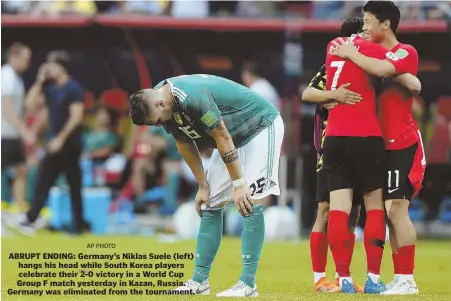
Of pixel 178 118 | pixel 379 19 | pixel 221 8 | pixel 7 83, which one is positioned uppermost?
pixel 221 8

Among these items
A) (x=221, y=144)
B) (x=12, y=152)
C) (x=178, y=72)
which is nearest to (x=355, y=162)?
(x=221, y=144)

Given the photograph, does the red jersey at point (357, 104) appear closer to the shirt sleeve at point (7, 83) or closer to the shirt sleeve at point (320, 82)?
the shirt sleeve at point (320, 82)

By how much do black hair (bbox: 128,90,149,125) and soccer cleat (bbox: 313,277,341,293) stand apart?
2.10 meters

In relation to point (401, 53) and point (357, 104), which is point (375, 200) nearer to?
point (357, 104)

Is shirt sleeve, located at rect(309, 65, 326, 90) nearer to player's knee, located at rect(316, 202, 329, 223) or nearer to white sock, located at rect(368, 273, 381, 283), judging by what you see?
player's knee, located at rect(316, 202, 329, 223)

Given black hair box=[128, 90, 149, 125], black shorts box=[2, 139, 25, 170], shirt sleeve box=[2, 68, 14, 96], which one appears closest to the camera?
black hair box=[128, 90, 149, 125]

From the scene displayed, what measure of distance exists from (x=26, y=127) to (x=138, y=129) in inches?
72.4

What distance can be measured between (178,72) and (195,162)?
10.8 m

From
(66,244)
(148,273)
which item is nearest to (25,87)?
(66,244)

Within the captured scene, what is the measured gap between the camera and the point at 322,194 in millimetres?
9273

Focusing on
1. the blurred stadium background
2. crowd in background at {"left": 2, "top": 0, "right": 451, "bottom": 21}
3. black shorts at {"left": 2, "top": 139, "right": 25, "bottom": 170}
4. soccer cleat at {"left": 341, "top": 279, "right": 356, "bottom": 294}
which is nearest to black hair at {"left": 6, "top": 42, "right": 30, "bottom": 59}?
the blurred stadium background

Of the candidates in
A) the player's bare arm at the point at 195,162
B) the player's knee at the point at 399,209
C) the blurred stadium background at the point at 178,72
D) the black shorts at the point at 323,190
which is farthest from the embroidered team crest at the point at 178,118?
the blurred stadium background at the point at 178,72

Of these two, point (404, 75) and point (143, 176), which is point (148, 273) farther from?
point (143, 176)

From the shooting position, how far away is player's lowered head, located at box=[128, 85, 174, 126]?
782cm
